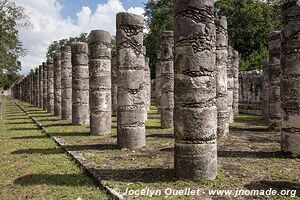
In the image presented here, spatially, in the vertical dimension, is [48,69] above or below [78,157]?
above

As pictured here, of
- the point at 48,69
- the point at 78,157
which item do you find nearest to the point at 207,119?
the point at 78,157

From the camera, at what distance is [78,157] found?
8.66 metres

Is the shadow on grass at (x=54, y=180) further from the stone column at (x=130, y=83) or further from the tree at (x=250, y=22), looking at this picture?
the tree at (x=250, y=22)

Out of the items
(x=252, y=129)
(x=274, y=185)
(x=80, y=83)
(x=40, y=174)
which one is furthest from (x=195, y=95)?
(x=80, y=83)

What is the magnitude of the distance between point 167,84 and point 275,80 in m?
4.04

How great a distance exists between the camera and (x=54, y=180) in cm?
694

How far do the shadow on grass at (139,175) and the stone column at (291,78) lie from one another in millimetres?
3300

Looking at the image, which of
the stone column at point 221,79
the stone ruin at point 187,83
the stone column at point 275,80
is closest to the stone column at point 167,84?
the stone ruin at point 187,83

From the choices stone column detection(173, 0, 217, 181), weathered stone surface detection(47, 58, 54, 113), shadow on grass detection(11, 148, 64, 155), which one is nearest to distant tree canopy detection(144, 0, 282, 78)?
weathered stone surface detection(47, 58, 54, 113)

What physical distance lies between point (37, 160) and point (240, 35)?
110 ft

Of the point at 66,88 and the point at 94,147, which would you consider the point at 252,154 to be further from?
the point at 66,88

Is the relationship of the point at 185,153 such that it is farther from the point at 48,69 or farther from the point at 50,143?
the point at 48,69

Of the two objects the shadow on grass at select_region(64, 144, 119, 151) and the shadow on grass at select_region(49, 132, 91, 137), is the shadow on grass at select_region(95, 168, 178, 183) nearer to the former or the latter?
the shadow on grass at select_region(64, 144, 119, 151)

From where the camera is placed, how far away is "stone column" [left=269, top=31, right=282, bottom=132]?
12.4 m
